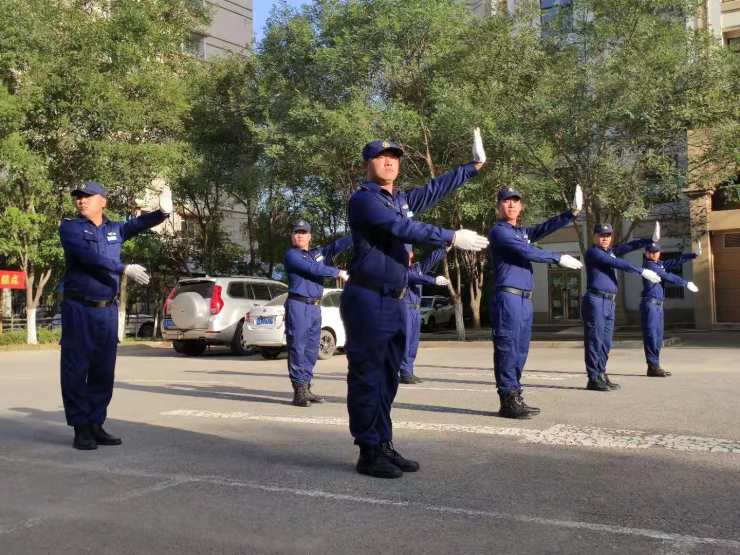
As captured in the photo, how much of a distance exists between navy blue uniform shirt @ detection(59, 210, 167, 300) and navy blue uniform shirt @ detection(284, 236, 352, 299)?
7.53 feet

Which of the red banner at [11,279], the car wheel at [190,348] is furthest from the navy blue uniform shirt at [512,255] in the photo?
the red banner at [11,279]

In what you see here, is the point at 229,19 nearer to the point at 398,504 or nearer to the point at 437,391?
the point at 437,391

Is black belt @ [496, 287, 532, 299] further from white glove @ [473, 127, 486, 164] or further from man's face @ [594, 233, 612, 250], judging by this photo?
man's face @ [594, 233, 612, 250]

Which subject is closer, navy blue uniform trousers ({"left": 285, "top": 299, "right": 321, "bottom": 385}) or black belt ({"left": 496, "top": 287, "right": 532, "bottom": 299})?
black belt ({"left": 496, "top": 287, "right": 532, "bottom": 299})

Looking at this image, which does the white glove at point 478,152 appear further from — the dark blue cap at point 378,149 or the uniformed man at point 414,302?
the uniformed man at point 414,302

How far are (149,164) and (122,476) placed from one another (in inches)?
776

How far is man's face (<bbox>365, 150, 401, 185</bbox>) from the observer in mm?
5062

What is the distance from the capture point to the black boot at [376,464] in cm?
473

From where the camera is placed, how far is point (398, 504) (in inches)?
161

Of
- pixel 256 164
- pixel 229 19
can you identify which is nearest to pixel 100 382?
pixel 256 164

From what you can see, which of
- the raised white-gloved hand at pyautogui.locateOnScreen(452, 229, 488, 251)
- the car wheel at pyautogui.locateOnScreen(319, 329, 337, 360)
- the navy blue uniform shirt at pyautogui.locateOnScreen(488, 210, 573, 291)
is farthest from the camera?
the car wheel at pyautogui.locateOnScreen(319, 329, 337, 360)

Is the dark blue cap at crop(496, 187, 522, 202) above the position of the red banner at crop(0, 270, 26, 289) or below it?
below

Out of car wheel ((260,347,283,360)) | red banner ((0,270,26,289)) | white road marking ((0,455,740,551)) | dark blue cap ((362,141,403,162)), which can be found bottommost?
white road marking ((0,455,740,551))

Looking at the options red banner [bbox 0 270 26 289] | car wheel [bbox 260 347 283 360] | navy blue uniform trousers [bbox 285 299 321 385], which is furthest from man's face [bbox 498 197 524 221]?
red banner [bbox 0 270 26 289]
